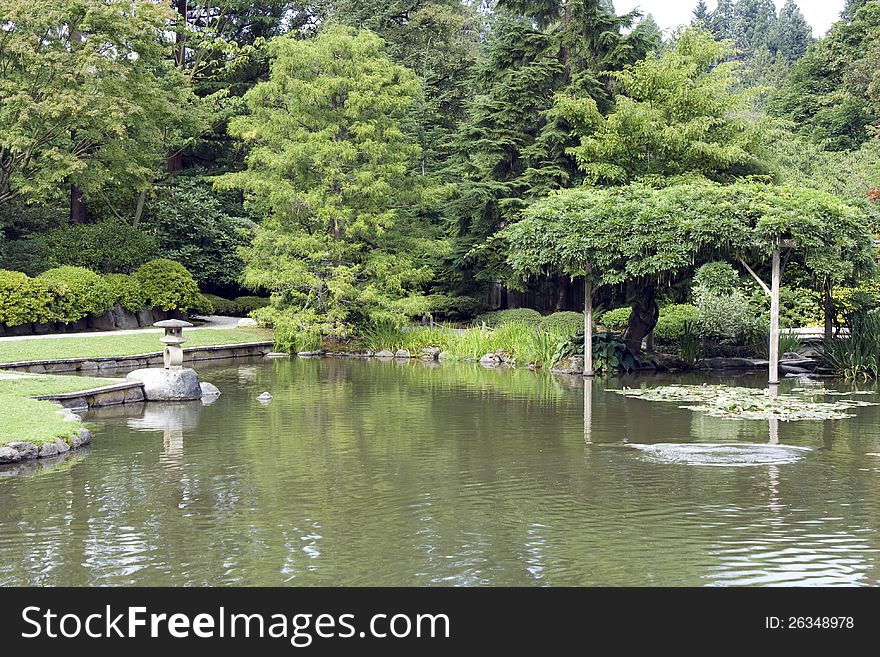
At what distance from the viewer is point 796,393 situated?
62.5ft

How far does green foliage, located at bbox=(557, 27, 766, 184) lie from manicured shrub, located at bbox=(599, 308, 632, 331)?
11.8ft

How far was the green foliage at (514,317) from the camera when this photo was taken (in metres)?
29.4

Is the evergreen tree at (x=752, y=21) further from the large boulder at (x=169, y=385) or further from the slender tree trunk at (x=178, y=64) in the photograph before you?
the large boulder at (x=169, y=385)

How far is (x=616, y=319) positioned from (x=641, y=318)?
3.64m

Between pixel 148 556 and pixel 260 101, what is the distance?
79.5 feet

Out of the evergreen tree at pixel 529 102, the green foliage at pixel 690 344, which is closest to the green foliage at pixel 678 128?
the evergreen tree at pixel 529 102

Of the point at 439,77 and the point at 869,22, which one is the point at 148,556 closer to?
the point at 439,77

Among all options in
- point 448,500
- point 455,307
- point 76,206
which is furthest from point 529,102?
point 448,500

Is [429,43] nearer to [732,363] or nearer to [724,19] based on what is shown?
[732,363]

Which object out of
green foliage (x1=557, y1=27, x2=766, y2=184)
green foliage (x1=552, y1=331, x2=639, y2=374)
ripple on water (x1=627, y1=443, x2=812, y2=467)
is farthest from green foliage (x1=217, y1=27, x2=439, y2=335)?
ripple on water (x1=627, y1=443, x2=812, y2=467)

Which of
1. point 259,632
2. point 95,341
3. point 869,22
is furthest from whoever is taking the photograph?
point 869,22

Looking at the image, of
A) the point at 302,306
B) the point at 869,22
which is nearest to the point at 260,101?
the point at 302,306

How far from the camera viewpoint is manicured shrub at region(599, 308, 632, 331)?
28.1m

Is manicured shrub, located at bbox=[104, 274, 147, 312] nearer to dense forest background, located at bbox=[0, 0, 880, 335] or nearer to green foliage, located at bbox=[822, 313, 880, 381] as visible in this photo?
dense forest background, located at bbox=[0, 0, 880, 335]
